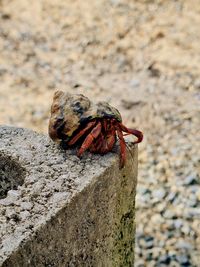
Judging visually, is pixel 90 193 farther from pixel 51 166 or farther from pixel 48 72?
pixel 48 72

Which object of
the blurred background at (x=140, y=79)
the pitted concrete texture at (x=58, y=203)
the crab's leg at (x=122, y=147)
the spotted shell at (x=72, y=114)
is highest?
the blurred background at (x=140, y=79)

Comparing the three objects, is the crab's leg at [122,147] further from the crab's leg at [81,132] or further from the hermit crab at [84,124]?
the crab's leg at [81,132]

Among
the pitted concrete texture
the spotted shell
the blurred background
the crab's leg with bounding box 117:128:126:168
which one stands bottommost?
the pitted concrete texture

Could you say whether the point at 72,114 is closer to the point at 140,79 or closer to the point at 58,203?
the point at 58,203

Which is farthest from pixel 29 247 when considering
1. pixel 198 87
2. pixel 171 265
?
pixel 198 87

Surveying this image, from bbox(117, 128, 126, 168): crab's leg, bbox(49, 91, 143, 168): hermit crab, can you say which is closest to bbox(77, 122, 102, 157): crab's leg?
bbox(49, 91, 143, 168): hermit crab

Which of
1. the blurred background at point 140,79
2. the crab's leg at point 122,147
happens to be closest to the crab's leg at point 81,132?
the crab's leg at point 122,147

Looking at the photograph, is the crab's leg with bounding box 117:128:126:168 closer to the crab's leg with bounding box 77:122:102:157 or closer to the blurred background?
the crab's leg with bounding box 77:122:102:157
